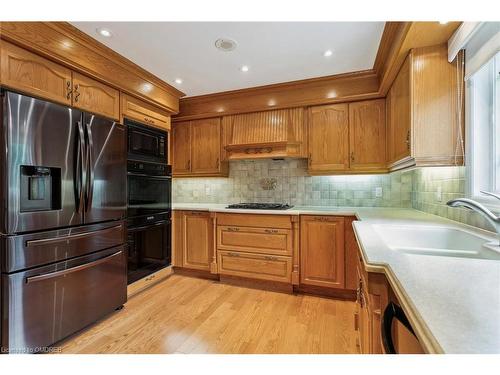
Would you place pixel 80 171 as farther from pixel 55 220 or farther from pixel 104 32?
pixel 104 32

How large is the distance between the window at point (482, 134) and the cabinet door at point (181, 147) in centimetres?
283

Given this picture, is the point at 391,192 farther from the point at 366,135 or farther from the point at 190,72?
the point at 190,72

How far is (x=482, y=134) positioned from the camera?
1.41m

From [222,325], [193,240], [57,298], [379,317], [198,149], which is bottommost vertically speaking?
[222,325]

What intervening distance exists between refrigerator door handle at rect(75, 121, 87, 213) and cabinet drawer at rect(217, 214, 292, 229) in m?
1.35

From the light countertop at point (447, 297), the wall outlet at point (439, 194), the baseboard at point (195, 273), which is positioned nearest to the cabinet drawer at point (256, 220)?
the baseboard at point (195, 273)

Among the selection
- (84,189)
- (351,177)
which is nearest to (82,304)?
(84,189)

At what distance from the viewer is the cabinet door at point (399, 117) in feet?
5.43

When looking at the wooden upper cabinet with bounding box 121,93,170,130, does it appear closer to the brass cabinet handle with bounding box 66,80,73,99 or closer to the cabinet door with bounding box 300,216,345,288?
the brass cabinet handle with bounding box 66,80,73,99

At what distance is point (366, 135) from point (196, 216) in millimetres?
2182

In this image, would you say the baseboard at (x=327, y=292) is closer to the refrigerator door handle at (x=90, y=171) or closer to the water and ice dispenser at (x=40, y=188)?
the refrigerator door handle at (x=90, y=171)

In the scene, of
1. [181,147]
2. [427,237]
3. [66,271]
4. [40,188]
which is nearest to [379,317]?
[427,237]

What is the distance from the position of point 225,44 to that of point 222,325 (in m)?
2.32

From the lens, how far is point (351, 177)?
2.71 m
